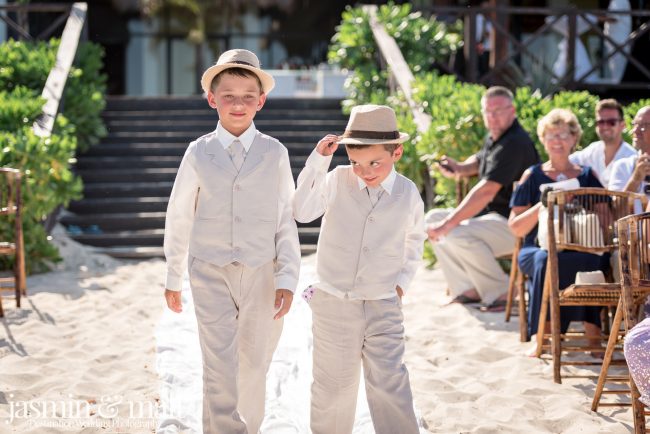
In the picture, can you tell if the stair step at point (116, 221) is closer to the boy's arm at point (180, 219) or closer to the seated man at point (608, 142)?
the seated man at point (608, 142)

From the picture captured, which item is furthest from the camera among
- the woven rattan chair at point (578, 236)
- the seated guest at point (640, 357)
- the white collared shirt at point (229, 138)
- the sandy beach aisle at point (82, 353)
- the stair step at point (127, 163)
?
the stair step at point (127, 163)

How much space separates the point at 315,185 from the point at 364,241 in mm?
291

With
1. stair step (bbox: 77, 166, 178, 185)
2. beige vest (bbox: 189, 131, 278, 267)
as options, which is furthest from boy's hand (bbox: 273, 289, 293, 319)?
stair step (bbox: 77, 166, 178, 185)

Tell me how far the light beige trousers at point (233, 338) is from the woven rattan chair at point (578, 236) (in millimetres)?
2082

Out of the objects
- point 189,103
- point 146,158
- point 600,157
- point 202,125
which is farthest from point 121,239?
point 600,157

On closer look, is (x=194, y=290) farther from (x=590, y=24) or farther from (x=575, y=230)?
(x=590, y=24)

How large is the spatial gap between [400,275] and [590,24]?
10.5m

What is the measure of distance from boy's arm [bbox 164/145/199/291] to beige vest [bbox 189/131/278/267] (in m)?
0.03

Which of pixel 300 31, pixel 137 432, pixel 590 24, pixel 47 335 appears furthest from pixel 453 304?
pixel 300 31

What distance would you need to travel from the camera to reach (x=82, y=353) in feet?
20.1

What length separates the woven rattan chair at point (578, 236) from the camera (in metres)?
5.60

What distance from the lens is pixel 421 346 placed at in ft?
21.0

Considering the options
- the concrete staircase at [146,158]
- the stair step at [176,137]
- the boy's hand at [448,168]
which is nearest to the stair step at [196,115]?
the concrete staircase at [146,158]

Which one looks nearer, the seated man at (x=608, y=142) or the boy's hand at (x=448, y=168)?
the seated man at (x=608, y=142)
